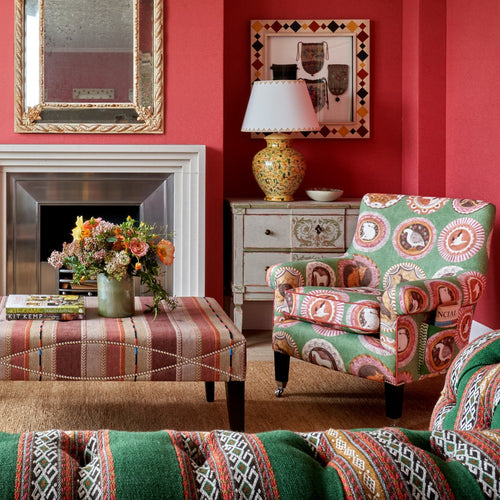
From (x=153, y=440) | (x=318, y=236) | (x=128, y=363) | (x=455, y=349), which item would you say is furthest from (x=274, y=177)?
(x=153, y=440)

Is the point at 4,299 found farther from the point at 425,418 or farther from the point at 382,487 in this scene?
the point at 382,487

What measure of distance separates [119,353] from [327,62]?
2919 millimetres

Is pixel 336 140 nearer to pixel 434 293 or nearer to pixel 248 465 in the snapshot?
pixel 434 293

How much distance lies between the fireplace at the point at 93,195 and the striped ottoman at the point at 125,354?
75.1 inches

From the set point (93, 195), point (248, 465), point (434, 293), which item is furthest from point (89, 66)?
point (248, 465)

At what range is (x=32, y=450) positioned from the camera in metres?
0.74

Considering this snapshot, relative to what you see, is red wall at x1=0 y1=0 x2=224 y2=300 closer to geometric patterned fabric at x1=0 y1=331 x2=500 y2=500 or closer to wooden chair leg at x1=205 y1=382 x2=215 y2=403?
wooden chair leg at x1=205 y1=382 x2=215 y2=403

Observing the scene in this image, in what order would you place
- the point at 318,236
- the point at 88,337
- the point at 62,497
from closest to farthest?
the point at 62,497 → the point at 88,337 → the point at 318,236

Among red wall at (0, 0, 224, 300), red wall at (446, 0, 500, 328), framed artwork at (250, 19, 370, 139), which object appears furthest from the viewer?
framed artwork at (250, 19, 370, 139)

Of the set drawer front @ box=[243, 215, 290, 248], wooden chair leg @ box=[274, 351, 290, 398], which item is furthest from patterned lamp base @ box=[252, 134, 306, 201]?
wooden chair leg @ box=[274, 351, 290, 398]

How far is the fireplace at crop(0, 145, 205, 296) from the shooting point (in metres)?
4.56

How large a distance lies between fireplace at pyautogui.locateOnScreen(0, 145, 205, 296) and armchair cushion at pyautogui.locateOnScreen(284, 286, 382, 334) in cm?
132

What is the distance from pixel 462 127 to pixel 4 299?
9.00 feet

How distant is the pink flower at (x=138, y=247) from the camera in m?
2.87
